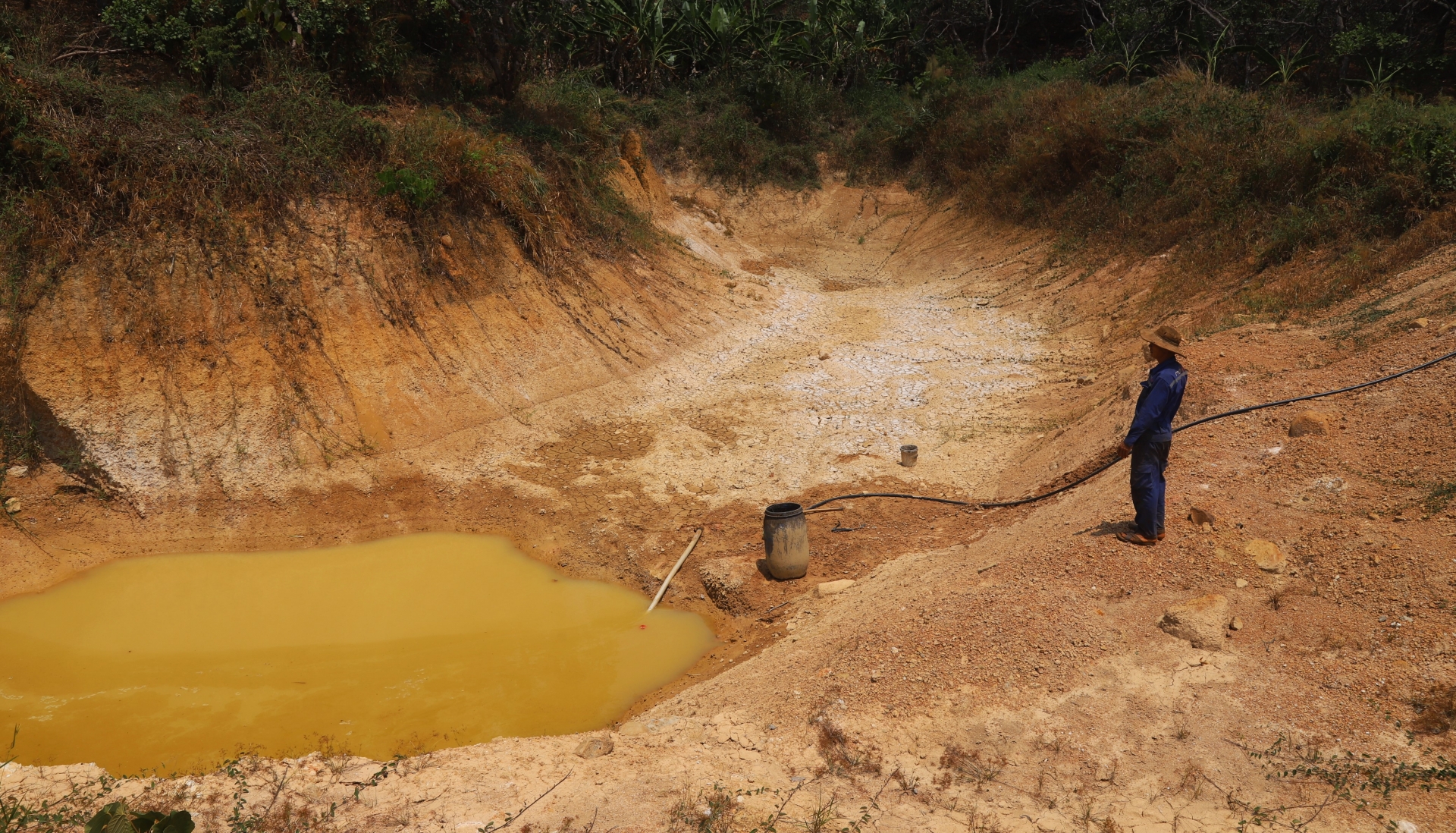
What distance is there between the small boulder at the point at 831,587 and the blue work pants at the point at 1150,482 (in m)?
2.29

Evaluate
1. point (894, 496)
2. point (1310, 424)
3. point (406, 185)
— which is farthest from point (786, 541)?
point (406, 185)

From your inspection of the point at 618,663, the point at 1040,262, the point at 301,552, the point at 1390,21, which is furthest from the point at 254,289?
the point at 1390,21

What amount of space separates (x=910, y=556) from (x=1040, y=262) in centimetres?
925

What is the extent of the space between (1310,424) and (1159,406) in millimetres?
1822

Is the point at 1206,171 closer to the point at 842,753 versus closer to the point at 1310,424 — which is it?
the point at 1310,424

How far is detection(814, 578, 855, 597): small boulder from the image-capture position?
7.00m

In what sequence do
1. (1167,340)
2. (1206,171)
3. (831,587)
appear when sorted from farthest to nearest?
(1206,171)
(831,587)
(1167,340)

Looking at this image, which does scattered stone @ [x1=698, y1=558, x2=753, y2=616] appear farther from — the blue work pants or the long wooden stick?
the blue work pants

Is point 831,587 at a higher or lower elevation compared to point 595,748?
lower

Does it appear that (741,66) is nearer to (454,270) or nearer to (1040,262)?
(1040,262)

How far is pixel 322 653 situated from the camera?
6.54 metres

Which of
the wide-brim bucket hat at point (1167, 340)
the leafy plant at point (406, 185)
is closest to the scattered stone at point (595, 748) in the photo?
the wide-brim bucket hat at point (1167, 340)

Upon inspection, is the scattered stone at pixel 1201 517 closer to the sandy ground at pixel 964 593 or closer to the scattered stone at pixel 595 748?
the sandy ground at pixel 964 593

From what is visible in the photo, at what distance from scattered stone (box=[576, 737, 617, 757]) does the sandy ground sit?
0.05 meters
